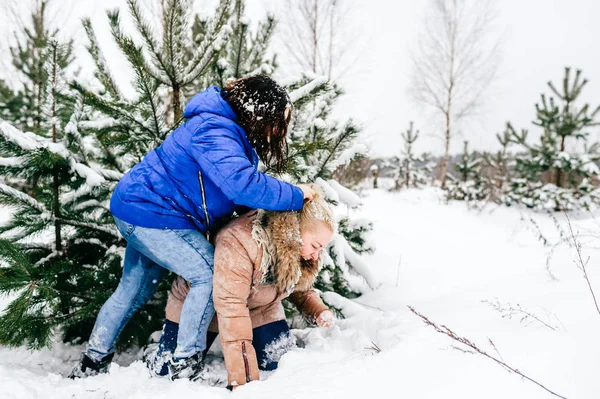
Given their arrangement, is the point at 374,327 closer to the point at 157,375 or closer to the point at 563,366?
the point at 563,366

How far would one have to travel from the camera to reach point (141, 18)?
215 cm

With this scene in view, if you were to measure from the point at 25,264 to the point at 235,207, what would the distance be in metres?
1.06

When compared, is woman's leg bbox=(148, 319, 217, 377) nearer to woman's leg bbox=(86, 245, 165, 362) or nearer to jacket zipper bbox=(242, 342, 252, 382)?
woman's leg bbox=(86, 245, 165, 362)

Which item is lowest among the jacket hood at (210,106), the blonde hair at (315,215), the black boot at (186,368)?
the black boot at (186,368)

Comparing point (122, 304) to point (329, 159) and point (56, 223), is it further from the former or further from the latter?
point (329, 159)

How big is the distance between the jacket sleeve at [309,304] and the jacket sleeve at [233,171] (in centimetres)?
80

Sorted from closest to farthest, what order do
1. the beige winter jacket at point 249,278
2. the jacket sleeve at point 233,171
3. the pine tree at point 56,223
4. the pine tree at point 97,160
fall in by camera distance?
the jacket sleeve at point 233,171 → the beige winter jacket at point 249,278 → the pine tree at point 56,223 → the pine tree at point 97,160

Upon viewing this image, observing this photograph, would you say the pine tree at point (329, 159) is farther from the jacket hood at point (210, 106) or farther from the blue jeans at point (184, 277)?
the blue jeans at point (184, 277)

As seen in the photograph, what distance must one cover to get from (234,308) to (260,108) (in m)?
0.95

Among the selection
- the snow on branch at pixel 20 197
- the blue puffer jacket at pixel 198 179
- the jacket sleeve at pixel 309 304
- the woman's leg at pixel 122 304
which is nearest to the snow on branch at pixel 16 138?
the snow on branch at pixel 20 197

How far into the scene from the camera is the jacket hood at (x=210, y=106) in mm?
1725

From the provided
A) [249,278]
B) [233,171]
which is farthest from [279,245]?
[233,171]

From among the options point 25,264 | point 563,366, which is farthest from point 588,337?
point 25,264

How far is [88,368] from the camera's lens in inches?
74.7
